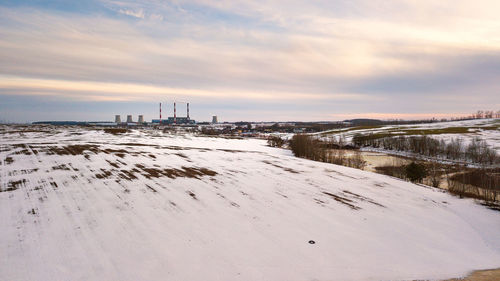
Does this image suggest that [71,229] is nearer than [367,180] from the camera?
Yes

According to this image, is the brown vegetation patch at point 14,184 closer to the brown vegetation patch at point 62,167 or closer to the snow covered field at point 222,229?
the snow covered field at point 222,229

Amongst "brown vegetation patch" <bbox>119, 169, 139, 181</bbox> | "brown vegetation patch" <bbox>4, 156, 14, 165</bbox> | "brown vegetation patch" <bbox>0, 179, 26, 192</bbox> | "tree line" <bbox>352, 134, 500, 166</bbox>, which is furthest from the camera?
"tree line" <bbox>352, 134, 500, 166</bbox>

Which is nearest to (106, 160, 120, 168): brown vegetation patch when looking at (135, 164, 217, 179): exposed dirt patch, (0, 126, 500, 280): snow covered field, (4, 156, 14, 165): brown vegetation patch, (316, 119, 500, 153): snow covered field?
(135, 164, 217, 179): exposed dirt patch

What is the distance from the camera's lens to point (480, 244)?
12609mm

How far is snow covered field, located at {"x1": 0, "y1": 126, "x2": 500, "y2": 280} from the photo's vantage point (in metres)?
8.63

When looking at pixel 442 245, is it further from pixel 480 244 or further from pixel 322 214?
pixel 322 214

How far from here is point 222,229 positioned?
11453mm

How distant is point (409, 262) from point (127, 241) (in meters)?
11.5

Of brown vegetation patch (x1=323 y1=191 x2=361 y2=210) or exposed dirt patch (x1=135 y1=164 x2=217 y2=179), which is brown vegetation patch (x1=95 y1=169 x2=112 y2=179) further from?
brown vegetation patch (x1=323 y1=191 x2=361 y2=210)

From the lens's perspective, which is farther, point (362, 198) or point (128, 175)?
point (128, 175)

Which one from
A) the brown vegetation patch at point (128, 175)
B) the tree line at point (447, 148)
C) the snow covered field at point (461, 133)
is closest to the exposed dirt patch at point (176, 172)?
the brown vegetation patch at point (128, 175)

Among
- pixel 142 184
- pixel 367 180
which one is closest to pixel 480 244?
pixel 367 180

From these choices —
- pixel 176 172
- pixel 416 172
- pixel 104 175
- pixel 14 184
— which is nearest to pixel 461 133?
pixel 416 172

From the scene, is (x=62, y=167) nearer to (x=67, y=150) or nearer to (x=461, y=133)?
(x=67, y=150)
